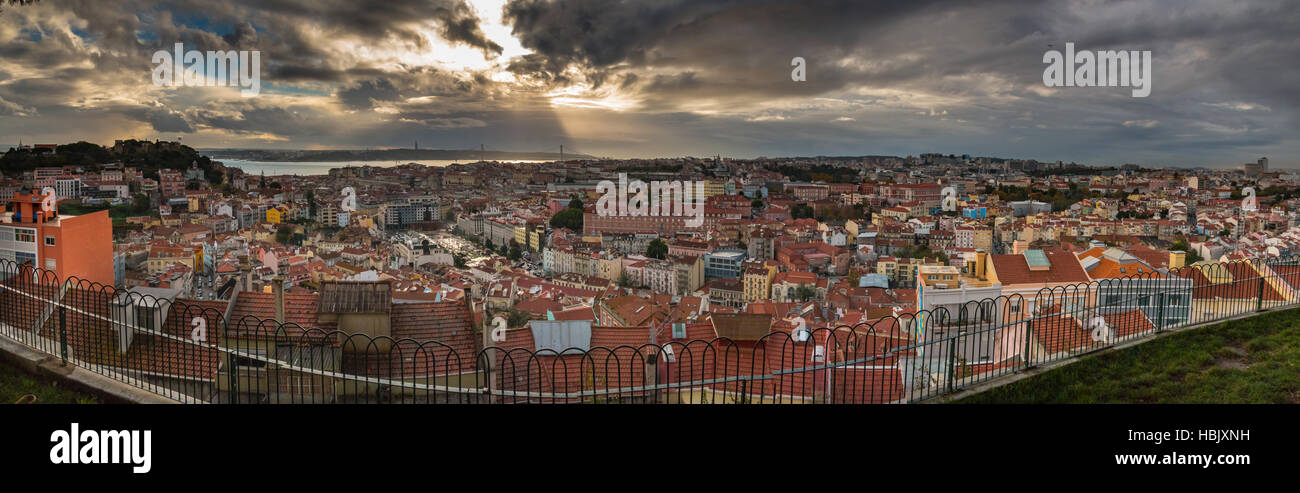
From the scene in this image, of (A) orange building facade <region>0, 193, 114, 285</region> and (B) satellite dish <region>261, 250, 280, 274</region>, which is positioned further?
(B) satellite dish <region>261, 250, 280, 274</region>

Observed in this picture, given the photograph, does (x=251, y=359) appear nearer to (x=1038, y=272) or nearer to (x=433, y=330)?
(x=433, y=330)

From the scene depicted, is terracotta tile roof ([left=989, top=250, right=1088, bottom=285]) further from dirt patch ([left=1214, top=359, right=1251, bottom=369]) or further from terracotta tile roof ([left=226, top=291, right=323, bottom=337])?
terracotta tile roof ([left=226, top=291, right=323, bottom=337])

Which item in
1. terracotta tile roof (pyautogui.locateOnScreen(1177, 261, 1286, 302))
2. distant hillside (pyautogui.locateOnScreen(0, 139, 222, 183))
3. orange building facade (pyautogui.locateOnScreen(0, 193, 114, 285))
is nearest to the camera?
terracotta tile roof (pyautogui.locateOnScreen(1177, 261, 1286, 302))

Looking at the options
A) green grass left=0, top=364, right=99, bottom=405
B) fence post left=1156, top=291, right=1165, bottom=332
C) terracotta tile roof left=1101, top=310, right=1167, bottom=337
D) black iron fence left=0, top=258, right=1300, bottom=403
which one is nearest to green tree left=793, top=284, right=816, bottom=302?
black iron fence left=0, top=258, right=1300, bottom=403

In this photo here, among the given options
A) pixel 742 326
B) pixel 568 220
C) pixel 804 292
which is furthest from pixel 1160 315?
pixel 568 220

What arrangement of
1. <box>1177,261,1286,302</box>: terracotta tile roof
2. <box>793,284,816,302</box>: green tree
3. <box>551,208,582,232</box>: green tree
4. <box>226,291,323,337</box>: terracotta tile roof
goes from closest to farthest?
<box>1177,261,1286,302</box>: terracotta tile roof → <box>226,291,323,337</box>: terracotta tile roof → <box>793,284,816,302</box>: green tree → <box>551,208,582,232</box>: green tree
